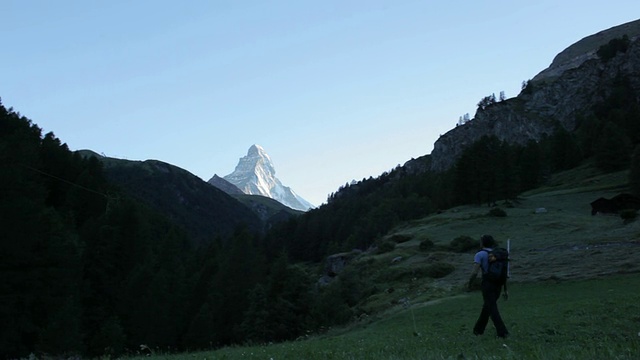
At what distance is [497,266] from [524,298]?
20275 millimetres

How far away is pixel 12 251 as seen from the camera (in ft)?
118

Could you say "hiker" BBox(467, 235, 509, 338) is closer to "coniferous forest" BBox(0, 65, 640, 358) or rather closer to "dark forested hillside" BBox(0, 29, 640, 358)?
"dark forested hillside" BBox(0, 29, 640, 358)

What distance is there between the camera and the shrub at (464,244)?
6850 cm

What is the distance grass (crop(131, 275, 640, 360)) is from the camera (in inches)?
392

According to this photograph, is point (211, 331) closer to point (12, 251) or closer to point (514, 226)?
point (12, 251)

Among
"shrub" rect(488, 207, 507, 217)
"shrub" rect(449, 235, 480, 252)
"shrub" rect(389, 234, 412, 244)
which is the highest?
"shrub" rect(488, 207, 507, 217)

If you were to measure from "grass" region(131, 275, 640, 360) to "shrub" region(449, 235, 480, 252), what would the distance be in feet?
102

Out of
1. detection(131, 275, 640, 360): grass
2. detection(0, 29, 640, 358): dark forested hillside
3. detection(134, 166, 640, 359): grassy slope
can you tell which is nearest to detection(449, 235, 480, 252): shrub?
detection(134, 166, 640, 359): grassy slope

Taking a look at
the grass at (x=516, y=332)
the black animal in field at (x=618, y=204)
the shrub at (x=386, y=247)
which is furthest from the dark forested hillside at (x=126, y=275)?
the shrub at (x=386, y=247)

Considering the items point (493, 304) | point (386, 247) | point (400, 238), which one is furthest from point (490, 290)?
point (400, 238)

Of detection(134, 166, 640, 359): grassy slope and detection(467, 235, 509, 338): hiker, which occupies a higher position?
detection(467, 235, 509, 338): hiker

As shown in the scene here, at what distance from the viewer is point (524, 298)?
104ft

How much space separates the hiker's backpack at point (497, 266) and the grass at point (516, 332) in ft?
4.96

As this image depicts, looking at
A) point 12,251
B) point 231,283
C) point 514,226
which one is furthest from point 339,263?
point 12,251
